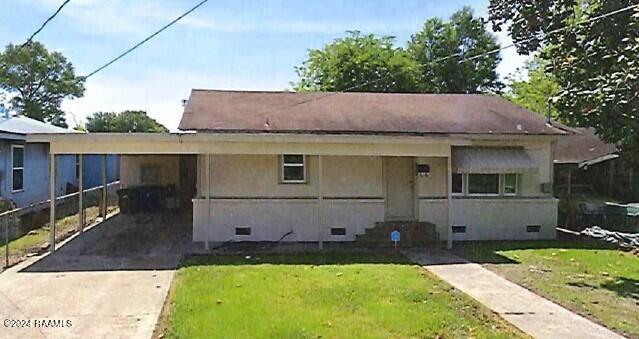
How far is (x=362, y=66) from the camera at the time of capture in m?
38.0

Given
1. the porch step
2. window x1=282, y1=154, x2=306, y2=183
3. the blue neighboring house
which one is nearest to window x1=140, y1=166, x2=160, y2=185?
the blue neighboring house

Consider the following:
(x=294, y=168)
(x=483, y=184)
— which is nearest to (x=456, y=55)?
(x=483, y=184)

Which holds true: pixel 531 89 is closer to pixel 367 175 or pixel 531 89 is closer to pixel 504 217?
pixel 504 217

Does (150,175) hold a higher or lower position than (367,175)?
lower

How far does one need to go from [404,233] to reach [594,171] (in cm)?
924

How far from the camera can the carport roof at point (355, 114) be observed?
52.5ft

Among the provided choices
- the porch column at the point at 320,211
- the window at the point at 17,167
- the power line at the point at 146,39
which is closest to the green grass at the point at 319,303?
the porch column at the point at 320,211

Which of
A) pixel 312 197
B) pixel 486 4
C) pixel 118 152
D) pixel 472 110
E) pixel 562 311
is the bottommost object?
pixel 562 311

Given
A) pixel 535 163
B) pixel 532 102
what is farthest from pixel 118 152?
pixel 532 102

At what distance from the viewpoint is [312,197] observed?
1558 centimetres

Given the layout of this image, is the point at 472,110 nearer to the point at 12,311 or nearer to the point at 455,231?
the point at 455,231

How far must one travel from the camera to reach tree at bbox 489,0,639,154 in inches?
433

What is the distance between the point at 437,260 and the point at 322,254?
244 centimetres

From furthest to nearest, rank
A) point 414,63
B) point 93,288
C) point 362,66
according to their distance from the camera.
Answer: point 414,63
point 362,66
point 93,288
